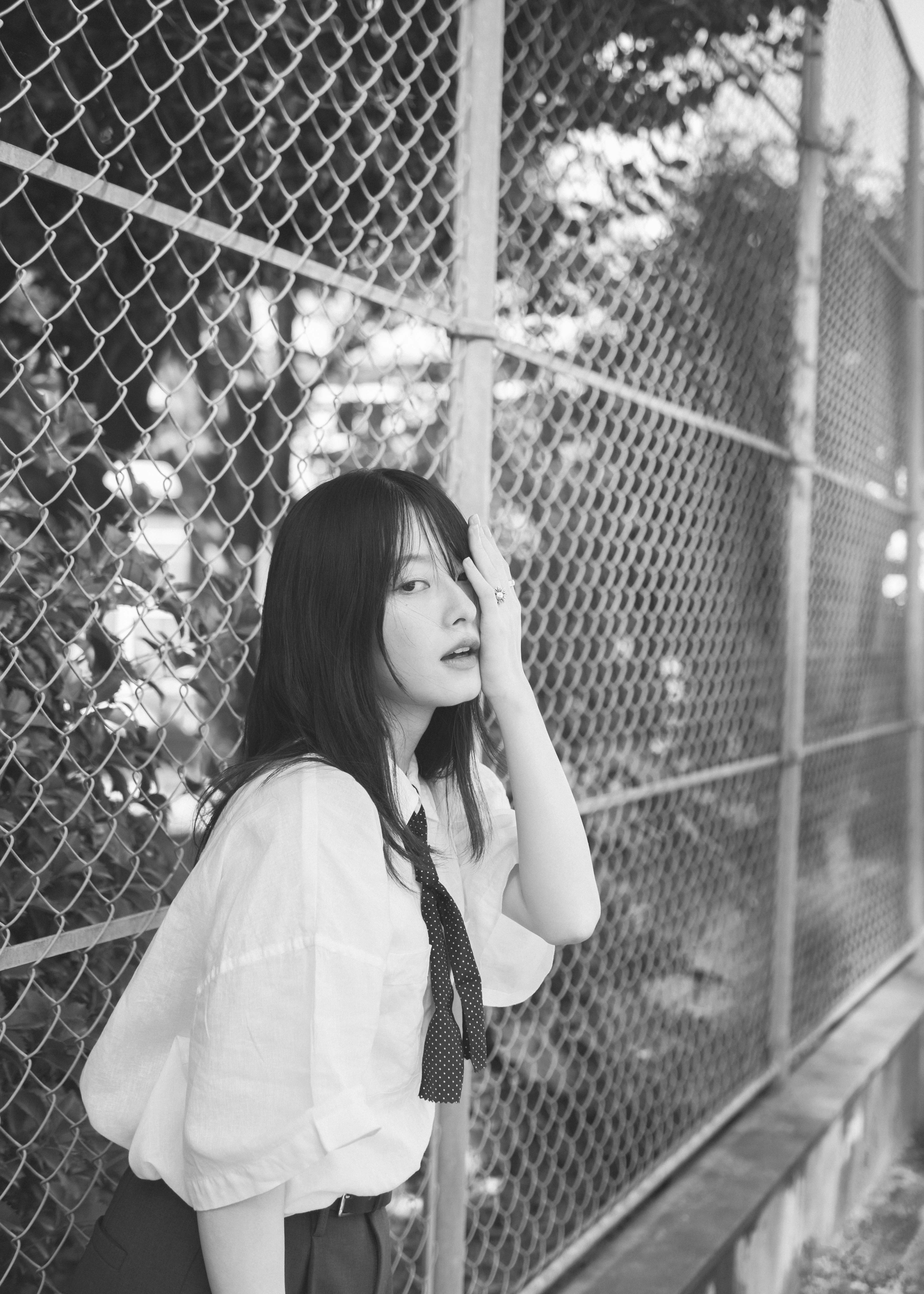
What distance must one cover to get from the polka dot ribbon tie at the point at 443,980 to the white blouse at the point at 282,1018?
0.02 metres

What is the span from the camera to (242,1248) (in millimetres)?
1238

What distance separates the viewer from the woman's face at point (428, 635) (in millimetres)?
1456

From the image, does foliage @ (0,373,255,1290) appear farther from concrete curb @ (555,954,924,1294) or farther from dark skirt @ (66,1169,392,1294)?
concrete curb @ (555,954,924,1294)

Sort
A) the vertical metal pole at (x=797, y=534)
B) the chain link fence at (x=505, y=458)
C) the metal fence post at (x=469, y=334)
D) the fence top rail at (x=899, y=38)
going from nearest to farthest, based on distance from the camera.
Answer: the chain link fence at (x=505, y=458) < the metal fence post at (x=469, y=334) < the vertical metal pole at (x=797, y=534) < the fence top rail at (x=899, y=38)

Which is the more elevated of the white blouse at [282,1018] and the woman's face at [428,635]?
the woman's face at [428,635]

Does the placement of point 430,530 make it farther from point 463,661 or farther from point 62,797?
point 62,797

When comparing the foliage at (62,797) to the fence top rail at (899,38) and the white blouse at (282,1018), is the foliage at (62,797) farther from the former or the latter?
the fence top rail at (899,38)

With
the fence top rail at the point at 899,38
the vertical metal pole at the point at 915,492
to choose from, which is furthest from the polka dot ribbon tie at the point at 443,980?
the vertical metal pole at the point at 915,492

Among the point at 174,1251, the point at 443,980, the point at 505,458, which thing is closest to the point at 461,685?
the point at 443,980

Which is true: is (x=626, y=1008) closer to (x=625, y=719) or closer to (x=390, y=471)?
(x=625, y=719)

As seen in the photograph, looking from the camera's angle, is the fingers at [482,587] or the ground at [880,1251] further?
the ground at [880,1251]

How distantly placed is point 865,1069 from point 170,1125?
335cm

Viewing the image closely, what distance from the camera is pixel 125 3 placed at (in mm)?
2418

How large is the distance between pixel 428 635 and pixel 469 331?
91 centimetres
